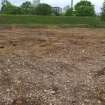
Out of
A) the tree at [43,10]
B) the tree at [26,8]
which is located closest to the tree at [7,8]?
the tree at [26,8]

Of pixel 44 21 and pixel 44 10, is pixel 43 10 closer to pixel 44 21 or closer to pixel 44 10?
pixel 44 10

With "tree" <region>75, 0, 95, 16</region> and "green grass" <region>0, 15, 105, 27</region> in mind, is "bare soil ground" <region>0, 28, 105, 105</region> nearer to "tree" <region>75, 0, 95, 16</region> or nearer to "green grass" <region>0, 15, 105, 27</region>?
"green grass" <region>0, 15, 105, 27</region>

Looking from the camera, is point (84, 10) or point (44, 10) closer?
point (44, 10)

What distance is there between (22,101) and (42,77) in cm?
108

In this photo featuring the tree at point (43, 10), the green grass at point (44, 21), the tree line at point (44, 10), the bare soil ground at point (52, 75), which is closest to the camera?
the bare soil ground at point (52, 75)

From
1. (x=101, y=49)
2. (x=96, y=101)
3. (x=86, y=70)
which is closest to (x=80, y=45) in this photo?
(x=101, y=49)

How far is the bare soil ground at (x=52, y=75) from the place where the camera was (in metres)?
6.24

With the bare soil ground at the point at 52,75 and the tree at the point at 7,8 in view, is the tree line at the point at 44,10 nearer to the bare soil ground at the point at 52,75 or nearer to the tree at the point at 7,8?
the tree at the point at 7,8

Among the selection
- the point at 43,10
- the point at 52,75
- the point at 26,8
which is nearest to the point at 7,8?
the point at 26,8

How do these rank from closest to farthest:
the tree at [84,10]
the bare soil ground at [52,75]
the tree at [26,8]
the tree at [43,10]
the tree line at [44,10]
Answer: the bare soil ground at [52,75] < the tree at [43,10] < the tree line at [44,10] < the tree at [84,10] < the tree at [26,8]

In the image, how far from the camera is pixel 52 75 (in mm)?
7219

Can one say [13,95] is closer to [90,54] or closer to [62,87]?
[62,87]

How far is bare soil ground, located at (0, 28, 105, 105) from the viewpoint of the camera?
624cm

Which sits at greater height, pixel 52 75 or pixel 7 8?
pixel 7 8
